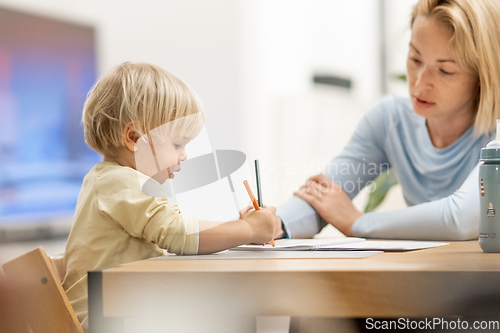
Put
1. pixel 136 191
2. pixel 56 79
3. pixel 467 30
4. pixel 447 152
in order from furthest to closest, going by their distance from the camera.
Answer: pixel 56 79, pixel 447 152, pixel 467 30, pixel 136 191

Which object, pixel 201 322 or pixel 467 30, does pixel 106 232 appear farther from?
pixel 467 30

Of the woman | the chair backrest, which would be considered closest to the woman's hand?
the woman

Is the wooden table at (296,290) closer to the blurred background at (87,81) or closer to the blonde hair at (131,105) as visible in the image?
the blonde hair at (131,105)

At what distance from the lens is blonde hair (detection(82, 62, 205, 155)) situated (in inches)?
33.6

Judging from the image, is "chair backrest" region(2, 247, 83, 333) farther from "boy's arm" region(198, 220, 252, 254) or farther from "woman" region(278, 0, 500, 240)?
"woman" region(278, 0, 500, 240)

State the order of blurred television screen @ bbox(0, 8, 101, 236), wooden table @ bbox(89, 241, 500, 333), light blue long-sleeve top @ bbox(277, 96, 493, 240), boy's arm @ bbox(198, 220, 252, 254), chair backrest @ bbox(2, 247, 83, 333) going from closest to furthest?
wooden table @ bbox(89, 241, 500, 333)
chair backrest @ bbox(2, 247, 83, 333)
boy's arm @ bbox(198, 220, 252, 254)
light blue long-sleeve top @ bbox(277, 96, 493, 240)
blurred television screen @ bbox(0, 8, 101, 236)

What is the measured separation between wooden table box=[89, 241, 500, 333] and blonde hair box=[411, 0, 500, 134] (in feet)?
2.04

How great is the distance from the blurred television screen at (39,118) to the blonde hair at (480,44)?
161 centimetres

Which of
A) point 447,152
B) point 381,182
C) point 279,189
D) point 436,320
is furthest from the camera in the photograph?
point 381,182

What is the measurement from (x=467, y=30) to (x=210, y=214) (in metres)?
0.69

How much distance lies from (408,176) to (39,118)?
70.2 inches

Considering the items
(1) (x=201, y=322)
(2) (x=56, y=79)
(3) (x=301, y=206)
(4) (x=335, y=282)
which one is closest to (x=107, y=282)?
(1) (x=201, y=322)

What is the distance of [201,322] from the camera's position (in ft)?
1.94

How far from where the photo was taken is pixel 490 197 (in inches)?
27.7
